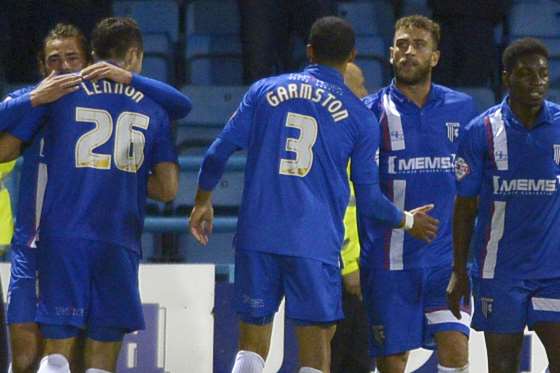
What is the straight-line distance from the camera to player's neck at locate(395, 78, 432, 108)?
7.34 m

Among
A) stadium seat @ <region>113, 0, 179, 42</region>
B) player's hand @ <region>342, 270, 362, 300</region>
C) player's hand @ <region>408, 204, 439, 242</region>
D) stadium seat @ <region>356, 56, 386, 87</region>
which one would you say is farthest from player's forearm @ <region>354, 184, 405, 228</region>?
stadium seat @ <region>113, 0, 179, 42</region>

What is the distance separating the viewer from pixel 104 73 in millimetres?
6344

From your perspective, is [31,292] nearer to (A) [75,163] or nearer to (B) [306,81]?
(A) [75,163]

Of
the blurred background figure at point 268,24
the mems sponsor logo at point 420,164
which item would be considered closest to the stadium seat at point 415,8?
the blurred background figure at point 268,24

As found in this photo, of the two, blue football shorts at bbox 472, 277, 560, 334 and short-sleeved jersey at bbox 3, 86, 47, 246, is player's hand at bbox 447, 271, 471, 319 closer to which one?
blue football shorts at bbox 472, 277, 560, 334

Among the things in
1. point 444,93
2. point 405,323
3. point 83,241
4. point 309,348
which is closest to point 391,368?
point 405,323

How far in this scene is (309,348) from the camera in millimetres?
6484

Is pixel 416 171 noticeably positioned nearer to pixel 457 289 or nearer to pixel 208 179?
pixel 457 289

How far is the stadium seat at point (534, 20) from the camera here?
1091 cm

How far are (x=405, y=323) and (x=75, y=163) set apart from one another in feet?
6.41

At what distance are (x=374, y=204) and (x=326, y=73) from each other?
638 mm

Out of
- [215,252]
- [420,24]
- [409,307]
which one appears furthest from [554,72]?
[409,307]

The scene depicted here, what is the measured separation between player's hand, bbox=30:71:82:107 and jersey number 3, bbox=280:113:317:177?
0.97 metres

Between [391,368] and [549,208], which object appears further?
[391,368]
